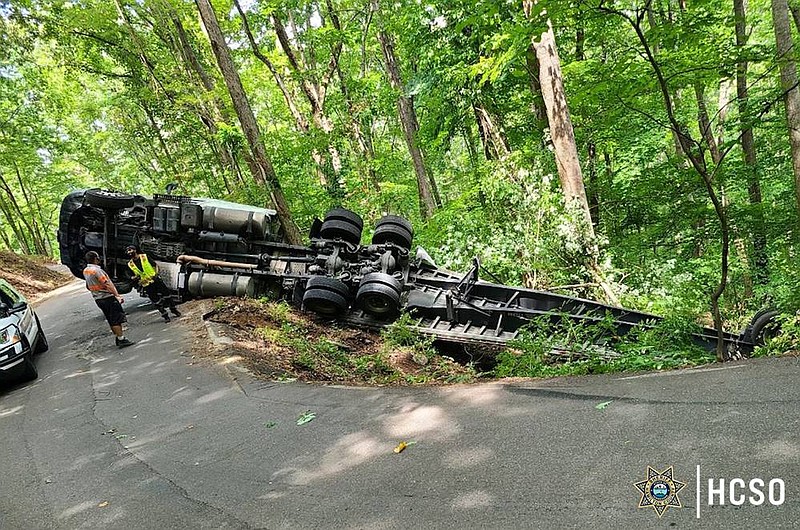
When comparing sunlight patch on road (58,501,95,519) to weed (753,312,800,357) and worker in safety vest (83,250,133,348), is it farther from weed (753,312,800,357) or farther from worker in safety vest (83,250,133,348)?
weed (753,312,800,357)

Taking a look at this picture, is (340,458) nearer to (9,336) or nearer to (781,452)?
(781,452)

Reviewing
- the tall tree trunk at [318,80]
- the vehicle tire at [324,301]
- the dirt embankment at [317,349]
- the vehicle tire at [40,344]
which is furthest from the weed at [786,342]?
the tall tree trunk at [318,80]

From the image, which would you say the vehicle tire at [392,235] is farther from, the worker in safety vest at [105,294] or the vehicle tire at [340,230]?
the worker in safety vest at [105,294]

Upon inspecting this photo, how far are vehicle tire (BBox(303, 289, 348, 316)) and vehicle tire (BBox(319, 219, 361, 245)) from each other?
1897mm

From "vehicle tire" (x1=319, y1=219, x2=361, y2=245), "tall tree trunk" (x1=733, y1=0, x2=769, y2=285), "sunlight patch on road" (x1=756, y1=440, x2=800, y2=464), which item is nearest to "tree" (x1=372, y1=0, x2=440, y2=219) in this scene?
"vehicle tire" (x1=319, y1=219, x2=361, y2=245)

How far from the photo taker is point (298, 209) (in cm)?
1670

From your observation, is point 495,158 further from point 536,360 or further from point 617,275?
point 536,360

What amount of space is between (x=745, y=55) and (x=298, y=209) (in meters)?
12.7

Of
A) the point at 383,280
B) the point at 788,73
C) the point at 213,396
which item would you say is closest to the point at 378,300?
the point at 383,280

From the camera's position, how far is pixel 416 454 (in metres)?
3.78

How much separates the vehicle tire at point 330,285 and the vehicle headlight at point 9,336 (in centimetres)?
450

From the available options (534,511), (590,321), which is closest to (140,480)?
(534,511)

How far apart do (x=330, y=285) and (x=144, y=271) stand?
4.08 metres

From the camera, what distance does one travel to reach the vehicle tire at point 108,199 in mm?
11078
